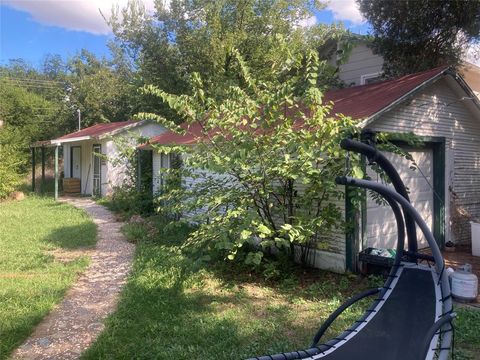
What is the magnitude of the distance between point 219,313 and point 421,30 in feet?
28.8

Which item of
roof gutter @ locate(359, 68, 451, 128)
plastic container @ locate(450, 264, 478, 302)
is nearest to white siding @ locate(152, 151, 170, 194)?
roof gutter @ locate(359, 68, 451, 128)

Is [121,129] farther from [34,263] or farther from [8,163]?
[34,263]

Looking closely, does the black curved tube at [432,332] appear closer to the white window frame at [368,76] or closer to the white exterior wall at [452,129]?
the white exterior wall at [452,129]

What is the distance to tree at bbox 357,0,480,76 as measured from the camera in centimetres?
974

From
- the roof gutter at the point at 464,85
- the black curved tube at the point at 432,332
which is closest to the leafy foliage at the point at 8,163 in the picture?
the roof gutter at the point at 464,85

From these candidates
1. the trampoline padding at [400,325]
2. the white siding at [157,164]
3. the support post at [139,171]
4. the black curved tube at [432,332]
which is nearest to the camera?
the black curved tube at [432,332]

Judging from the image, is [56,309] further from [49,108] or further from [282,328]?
[49,108]

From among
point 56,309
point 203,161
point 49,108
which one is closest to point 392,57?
point 203,161

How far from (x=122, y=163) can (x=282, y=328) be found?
43.7ft

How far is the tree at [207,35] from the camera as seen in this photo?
14.8m

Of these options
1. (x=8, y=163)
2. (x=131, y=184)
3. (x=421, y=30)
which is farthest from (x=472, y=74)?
(x=8, y=163)

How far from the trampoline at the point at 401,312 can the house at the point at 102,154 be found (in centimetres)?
1307

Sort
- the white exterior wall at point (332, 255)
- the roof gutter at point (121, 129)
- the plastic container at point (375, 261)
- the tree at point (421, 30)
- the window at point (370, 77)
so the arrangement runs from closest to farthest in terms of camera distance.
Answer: the plastic container at point (375, 261)
the white exterior wall at point (332, 255)
the tree at point (421, 30)
the window at point (370, 77)
the roof gutter at point (121, 129)

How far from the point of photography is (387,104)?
643 cm
